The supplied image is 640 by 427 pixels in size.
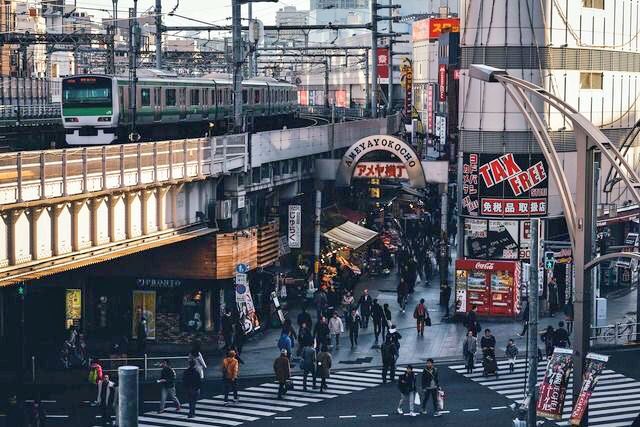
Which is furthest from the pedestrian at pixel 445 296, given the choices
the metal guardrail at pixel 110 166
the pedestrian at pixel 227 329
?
the pedestrian at pixel 227 329

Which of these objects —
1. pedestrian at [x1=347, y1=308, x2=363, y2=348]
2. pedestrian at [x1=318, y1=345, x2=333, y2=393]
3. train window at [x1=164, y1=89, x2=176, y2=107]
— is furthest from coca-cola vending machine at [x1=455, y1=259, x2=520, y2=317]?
train window at [x1=164, y1=89, x2=176, y2=107]

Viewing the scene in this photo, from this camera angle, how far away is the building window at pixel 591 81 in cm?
5341

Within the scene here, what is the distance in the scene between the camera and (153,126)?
5828 centimetres

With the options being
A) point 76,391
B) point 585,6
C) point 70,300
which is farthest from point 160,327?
point 585,6

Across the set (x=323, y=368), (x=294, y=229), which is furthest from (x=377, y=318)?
(x=294, y=229)

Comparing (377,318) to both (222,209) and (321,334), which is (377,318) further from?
(222,209)

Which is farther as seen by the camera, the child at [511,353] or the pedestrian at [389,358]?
the child at [511,353]

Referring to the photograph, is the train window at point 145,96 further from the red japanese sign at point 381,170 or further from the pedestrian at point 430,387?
the pedestrian at point 430,387

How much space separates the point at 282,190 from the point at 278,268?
10.4ft

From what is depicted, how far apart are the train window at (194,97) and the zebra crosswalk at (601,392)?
78.9ft

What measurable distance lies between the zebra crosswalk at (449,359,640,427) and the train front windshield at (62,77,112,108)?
18.3 metres

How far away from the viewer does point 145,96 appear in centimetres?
5553

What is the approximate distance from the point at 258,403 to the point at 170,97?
24825 mm

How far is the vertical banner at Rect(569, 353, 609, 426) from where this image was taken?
2592 cm
